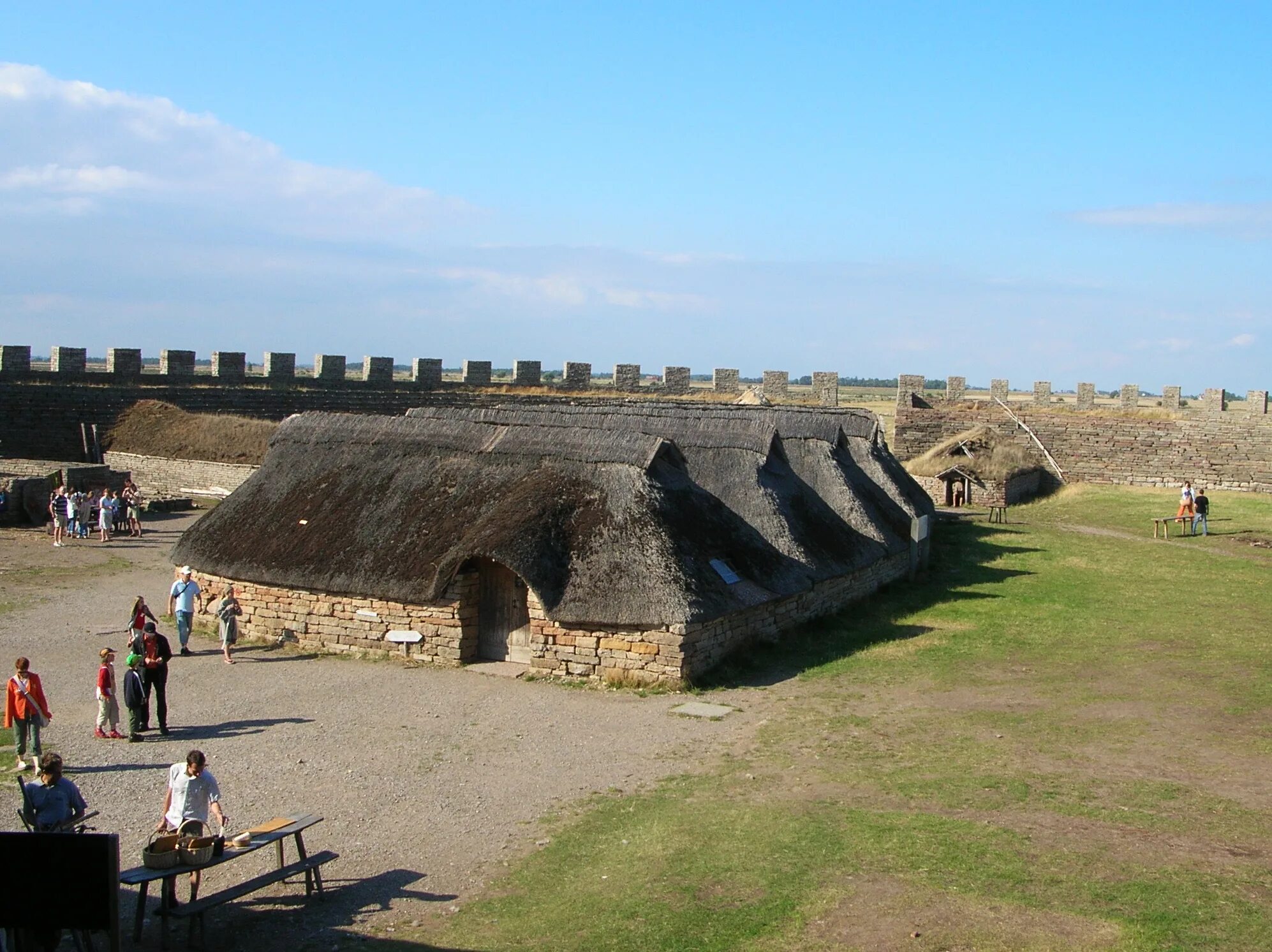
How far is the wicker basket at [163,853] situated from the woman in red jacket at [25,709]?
3.75 m

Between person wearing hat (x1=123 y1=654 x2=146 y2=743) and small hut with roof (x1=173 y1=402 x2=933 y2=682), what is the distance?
3.91 metres

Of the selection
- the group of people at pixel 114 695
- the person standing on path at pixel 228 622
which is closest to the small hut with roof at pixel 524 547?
the person standing on path at pixel 228 622

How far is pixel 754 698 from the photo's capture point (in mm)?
14383

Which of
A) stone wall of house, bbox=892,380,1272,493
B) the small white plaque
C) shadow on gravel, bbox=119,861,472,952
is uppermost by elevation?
stone wall of house, bbox=892,380,1272,493

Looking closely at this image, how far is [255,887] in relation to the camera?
838 centimetres

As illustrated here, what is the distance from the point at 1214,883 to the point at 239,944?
687 cm

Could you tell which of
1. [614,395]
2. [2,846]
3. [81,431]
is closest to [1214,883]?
[2,846]

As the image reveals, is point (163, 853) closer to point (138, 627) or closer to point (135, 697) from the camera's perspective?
point (135, 697)

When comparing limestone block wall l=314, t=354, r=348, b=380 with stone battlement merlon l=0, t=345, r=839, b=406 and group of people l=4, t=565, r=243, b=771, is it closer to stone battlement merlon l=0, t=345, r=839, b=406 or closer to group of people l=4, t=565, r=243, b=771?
stone battlement merlon l=0, t=345, r=839, b=406

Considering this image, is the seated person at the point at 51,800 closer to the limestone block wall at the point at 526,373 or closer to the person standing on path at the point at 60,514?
the person standing on path at the point at 60,514

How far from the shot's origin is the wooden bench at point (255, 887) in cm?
784

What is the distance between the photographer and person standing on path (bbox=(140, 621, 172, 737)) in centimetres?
1273

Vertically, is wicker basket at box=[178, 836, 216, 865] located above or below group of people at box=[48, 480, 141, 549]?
below

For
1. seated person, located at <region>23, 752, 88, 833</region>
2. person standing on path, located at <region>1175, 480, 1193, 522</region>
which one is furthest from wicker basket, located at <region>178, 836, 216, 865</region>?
person standing on path, located at <region>1175, 480, 1193, 522</region>
